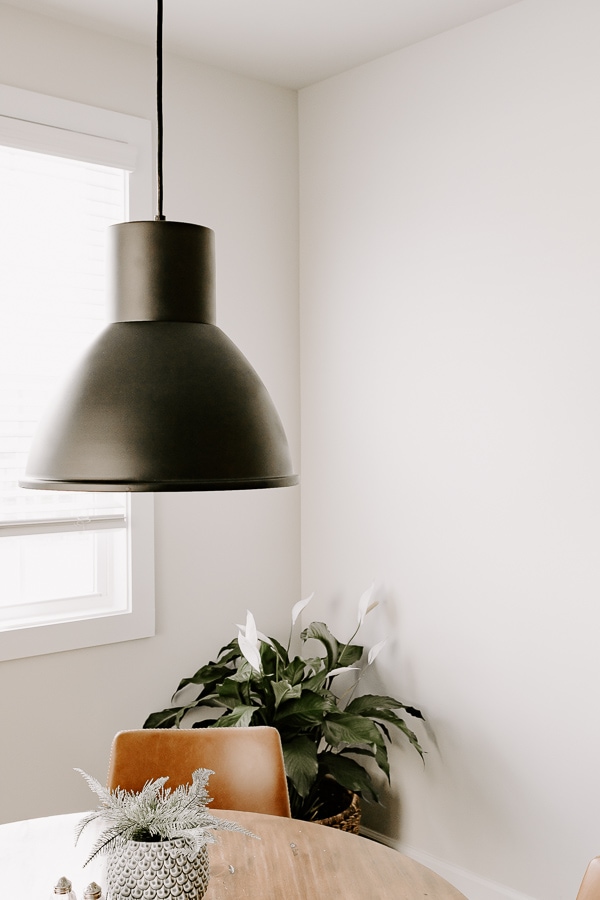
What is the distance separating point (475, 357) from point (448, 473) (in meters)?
0.38

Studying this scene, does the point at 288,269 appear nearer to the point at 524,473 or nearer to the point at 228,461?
the point at 524,473

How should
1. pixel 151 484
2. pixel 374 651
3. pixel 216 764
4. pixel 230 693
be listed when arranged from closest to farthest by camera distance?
pixel 151 484
pixel 216 764
pixel 230 693
pixel 374 651

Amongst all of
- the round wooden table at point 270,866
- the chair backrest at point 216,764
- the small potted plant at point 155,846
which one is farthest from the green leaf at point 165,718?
the small potted plant at point 155,846

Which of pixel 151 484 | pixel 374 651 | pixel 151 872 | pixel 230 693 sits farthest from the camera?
pixel 374 651

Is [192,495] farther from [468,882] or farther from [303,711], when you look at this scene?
[468,882]

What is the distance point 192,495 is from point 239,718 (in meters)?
0.78

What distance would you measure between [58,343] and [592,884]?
2.04 metres

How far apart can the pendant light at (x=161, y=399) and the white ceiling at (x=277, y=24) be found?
5.98 feet

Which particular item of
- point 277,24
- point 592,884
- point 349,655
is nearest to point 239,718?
point 349,655

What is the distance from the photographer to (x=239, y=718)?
2574 mm

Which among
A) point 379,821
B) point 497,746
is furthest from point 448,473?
point 379,821

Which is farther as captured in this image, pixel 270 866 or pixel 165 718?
pixel 165 718

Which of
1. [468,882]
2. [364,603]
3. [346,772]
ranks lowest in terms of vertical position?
[468,882]

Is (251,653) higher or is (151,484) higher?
(151,484)
